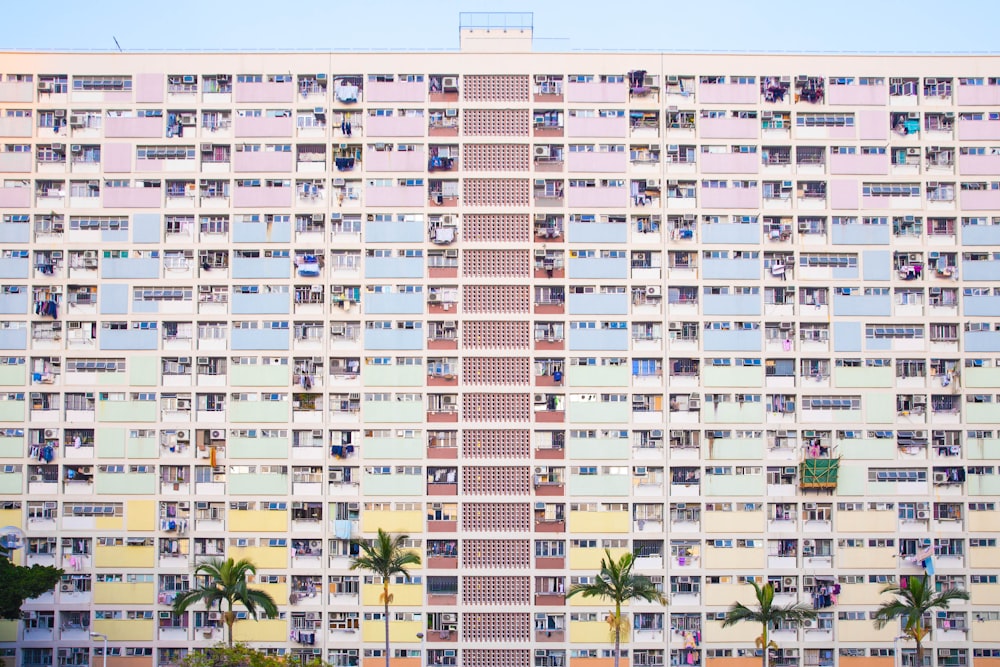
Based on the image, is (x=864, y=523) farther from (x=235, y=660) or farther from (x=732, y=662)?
(x=235, y=660)

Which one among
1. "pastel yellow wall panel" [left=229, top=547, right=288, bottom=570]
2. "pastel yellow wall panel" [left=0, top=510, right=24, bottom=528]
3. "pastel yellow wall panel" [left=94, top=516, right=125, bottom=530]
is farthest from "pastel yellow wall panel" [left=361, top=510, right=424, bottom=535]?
"pastel yellow wall panel" [left=0, top=510, right=24, bottom=528]

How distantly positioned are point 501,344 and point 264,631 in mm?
16177

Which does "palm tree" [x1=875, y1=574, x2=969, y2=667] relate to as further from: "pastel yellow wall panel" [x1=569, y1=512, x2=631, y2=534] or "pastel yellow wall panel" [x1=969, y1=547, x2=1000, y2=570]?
"pastel yellow wall panel" [x1=569, y1=512, x2=631, y2=534]

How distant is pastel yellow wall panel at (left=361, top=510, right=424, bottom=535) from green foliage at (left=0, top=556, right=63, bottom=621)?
42.7 ft

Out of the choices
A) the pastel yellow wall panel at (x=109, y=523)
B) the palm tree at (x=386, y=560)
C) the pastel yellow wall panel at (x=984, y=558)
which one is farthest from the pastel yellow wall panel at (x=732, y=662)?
the pastel yellow wall panel at (x=109, y=523)

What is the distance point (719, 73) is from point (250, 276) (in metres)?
23.2

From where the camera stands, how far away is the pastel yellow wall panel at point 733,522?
50.5 meters

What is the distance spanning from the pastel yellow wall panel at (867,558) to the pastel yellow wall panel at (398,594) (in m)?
18.4

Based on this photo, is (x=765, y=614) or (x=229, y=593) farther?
(x=765, y=614)

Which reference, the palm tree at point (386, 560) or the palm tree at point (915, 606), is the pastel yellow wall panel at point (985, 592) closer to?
the palm tree at point (915, 606)

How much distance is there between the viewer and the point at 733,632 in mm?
50125

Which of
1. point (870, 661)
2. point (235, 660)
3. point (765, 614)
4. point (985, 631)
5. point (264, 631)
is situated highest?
point (765, 614)

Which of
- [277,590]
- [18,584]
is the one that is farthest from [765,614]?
[18,584]

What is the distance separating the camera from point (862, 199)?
52.4m
